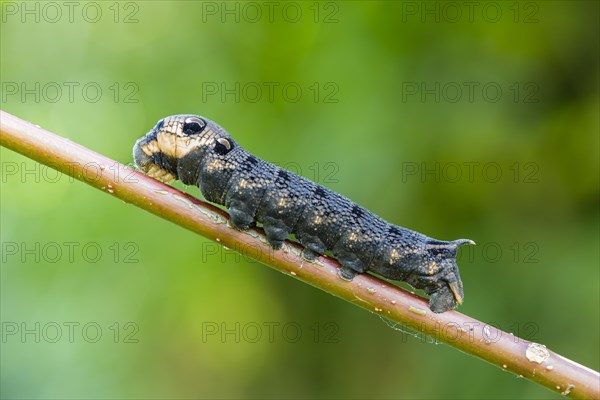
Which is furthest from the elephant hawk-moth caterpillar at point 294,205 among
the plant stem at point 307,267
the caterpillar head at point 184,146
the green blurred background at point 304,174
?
the green blurred background at point 304,174

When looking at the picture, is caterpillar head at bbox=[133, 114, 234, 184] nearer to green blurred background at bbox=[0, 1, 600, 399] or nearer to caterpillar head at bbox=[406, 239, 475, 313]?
green blurred background at bbox=[0, 1, 600, 399]

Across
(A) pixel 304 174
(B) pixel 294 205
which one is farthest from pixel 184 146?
(A) pixel 304 174

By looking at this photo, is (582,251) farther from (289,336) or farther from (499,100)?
(289,336)

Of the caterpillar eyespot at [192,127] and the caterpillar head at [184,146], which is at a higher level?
the caterpillar eyespot at [192,127]

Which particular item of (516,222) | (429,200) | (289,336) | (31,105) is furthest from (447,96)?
(31,105)

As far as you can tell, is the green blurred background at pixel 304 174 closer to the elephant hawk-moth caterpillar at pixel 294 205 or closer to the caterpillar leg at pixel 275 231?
the elephant hawk-moth caterpillar at pixel 294 205

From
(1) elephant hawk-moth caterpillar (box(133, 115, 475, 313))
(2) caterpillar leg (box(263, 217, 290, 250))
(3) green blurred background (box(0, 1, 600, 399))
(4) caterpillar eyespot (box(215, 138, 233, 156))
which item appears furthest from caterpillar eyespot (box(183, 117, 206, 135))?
(3) green blurred background (box(0, 1, 600, 399))
